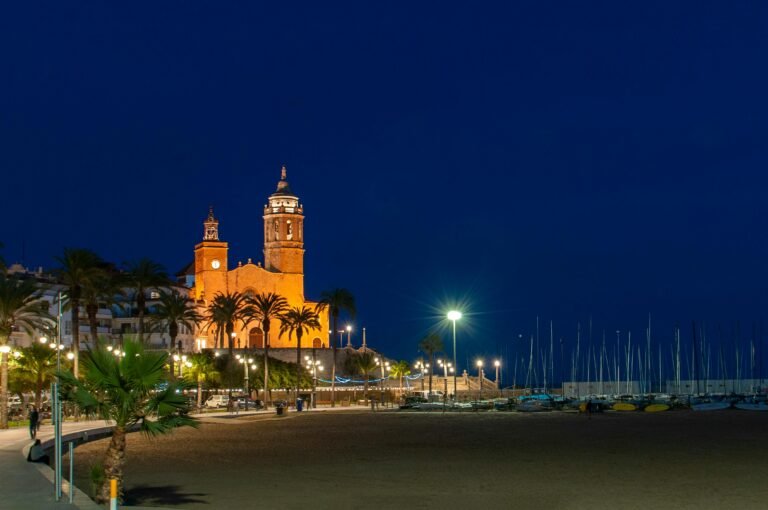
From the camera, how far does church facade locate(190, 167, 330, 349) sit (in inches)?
5187

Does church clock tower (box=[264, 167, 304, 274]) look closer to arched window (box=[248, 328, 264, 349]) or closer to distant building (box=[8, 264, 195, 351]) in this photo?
arched window (box=[248, 328, 264, 349])

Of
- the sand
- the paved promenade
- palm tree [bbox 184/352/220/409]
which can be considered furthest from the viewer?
palm tree [bbox 184/352/220/409]

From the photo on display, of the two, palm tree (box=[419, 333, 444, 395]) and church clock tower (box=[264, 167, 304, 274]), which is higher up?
church clock tower (box=[264, 167, 304, 274])

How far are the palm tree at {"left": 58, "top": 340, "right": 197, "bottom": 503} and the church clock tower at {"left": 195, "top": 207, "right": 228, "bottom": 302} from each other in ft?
373

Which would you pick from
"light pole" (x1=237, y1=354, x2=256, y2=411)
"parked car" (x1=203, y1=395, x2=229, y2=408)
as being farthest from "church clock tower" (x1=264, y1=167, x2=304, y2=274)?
"parked car" (x1=203, y1=395, x2=229, y2=408)

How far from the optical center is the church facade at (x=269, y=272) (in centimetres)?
13175

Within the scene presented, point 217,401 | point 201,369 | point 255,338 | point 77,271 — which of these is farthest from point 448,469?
point 255,338

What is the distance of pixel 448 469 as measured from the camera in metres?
28.0

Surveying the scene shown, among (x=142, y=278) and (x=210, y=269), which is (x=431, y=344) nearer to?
(x=210, y=269)

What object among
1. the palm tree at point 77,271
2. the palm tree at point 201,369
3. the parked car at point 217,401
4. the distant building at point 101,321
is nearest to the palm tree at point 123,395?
the palm tree at point 77,271

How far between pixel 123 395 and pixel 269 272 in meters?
117

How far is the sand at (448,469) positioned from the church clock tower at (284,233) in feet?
298

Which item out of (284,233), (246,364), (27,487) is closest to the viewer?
(27,487)

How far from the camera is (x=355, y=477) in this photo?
25875mm
